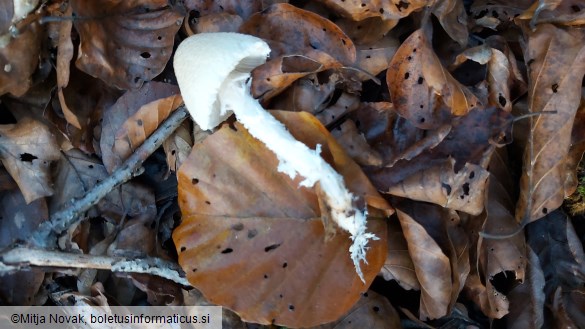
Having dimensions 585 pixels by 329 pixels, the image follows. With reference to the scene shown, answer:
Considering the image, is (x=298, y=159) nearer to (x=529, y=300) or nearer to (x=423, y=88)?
(x=423, y=88)

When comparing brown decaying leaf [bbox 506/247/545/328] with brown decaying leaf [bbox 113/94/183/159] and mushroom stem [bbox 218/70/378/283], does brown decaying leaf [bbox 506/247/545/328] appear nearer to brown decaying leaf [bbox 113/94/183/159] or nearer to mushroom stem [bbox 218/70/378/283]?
mushroom stem [bbox 218/70/378/283]

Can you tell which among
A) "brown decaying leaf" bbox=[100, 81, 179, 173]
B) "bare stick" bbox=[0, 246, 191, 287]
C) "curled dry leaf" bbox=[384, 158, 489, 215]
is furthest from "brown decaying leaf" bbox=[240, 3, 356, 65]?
"bare stick" bbox=[0, 246, 191, 287]

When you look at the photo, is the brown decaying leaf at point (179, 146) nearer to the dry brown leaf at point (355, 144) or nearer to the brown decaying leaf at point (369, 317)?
the dry brown leaf at point (355, 144)

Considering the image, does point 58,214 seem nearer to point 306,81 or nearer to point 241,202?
point 241,202

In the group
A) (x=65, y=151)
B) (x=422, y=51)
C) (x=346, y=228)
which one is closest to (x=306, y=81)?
(x=422, y=51)

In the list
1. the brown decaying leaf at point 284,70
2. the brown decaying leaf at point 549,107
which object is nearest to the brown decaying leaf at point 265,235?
the brown decaying leaf at point 284,70

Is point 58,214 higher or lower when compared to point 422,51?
lower

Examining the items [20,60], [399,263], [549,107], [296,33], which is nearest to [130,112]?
[20,60]
